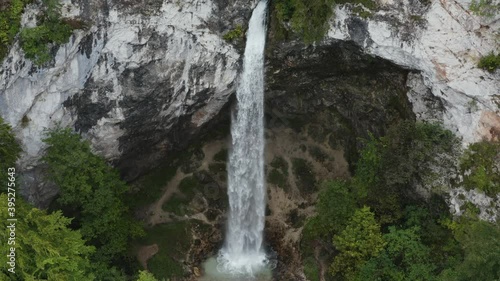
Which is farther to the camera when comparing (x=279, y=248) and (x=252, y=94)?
(x=279, y=248)

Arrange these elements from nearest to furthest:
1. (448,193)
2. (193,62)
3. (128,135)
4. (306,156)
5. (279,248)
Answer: (448,193), (193,62), (128,135), (279,248), (306,156)

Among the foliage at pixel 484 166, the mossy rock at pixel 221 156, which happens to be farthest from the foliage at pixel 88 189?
the foliage at pixel 484 166

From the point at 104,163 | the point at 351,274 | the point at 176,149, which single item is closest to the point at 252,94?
the point at 176,149

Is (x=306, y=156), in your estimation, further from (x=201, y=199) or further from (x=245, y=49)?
(x=245, y=49)

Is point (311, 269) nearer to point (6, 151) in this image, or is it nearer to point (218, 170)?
point (218, 170)

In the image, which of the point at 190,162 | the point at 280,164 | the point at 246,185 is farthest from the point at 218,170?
the point at 280,164

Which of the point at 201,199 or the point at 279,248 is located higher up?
the point at 201,199
